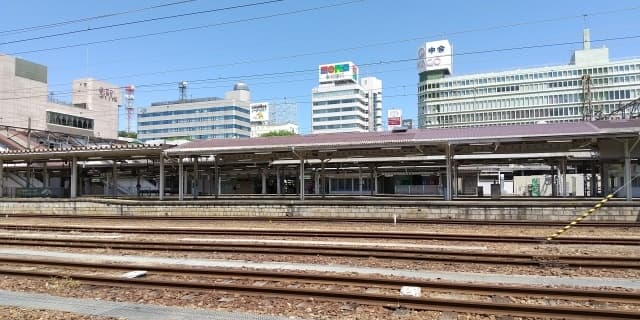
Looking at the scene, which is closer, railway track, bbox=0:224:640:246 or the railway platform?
the railway platform

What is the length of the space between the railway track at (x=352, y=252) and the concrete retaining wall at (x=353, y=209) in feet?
31.3

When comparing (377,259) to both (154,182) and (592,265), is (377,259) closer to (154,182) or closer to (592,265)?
(592,265)

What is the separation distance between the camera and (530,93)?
123 metres

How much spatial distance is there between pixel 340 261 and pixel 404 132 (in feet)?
59.8

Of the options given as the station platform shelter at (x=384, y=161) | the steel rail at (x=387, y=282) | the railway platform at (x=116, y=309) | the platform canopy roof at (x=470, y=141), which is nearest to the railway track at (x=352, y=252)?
the steel rail at (x=387, y=282)

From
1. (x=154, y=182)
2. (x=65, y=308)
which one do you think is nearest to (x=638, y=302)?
(x=65, y=308)

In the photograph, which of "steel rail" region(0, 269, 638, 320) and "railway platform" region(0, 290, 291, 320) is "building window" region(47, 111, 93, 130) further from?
"railway platform" region(0, 290, 291, 320)

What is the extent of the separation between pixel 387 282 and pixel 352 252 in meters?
3.60

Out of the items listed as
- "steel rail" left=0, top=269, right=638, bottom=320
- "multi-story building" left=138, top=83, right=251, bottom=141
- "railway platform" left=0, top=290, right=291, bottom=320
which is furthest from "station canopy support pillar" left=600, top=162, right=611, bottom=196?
"multi-story building" left=138, top=83, right=251, bottom=141

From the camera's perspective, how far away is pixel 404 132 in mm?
28828

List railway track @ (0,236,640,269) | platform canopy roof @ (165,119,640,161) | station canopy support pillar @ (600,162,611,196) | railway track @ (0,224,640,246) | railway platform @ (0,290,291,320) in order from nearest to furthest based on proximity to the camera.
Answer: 1. railway platform @ (0,290,291,320)
2. railway track @ (0,236,640,269)
3. railway track @ (0,224,640,246)
4. platform canopy roof @ (165,119,640,161)
5. station canopy support pillar @ (600,162,611,196)

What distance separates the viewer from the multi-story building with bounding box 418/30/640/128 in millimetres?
112875

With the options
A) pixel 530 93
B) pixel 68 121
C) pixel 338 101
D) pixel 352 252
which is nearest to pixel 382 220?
pixel 352 252

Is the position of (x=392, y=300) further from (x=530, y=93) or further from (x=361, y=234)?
(x=530, y=93)
